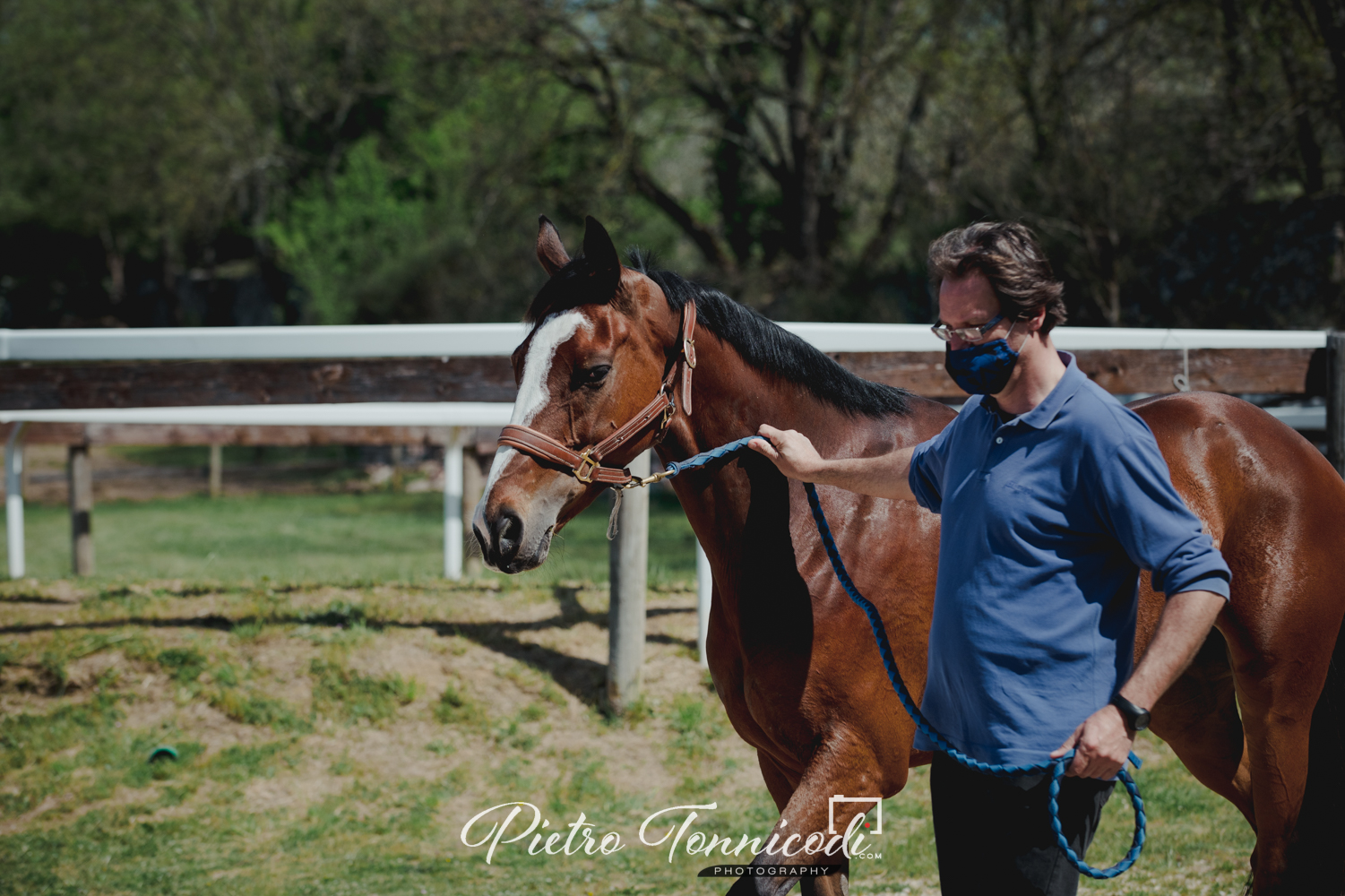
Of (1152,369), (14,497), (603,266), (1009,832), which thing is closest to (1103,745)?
(1009,832)

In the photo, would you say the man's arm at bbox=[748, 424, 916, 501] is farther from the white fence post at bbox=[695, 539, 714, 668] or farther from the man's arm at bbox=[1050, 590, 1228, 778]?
the white fence post at bbox=[695, 539, 714, 668]

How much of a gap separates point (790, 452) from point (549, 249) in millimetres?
905

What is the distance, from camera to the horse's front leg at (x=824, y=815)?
2.35 m

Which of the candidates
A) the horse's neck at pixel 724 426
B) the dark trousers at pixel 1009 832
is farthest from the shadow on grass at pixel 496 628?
the dark trousers at pixel 1009 832

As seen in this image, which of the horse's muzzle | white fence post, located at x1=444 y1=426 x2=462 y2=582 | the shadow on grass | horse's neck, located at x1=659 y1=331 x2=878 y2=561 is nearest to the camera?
the horse's muzzle

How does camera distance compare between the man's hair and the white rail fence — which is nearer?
the man's hair

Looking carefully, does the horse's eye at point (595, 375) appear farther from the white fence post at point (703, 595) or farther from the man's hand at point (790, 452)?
the white fence post at point (703, 595)

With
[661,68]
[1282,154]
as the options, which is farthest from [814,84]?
[1282,154]

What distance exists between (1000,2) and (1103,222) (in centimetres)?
300

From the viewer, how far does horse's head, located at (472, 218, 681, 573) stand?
2.37 meters

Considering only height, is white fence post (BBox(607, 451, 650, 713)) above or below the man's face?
below

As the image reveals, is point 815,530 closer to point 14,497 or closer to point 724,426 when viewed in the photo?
point 724,426

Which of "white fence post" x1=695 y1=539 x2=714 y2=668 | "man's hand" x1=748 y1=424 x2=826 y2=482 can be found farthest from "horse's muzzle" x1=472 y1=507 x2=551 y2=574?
"white fence post" x1=695 y1=539 x2=714 y2=668

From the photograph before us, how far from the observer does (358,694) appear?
5312 millimetres
